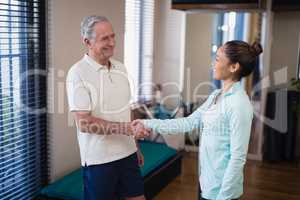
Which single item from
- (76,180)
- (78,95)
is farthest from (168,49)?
(78,95)

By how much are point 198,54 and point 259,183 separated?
1.81 metres

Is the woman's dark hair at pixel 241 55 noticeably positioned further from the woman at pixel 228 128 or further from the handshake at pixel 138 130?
the handshake at pixel 138 130

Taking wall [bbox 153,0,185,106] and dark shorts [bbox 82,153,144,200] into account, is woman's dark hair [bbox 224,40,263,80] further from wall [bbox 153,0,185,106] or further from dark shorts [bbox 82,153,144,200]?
wall [bbox 153,0,185,106]

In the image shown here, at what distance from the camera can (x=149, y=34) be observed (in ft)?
16.4

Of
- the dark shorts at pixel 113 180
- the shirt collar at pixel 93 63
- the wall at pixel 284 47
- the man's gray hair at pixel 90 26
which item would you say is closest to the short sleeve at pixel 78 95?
the shirt collar at pixel 93 63

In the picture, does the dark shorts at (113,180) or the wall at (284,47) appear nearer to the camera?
the dark shorts at (113,180)

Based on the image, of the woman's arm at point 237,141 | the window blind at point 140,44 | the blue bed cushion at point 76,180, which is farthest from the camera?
the window blind at point 140,44

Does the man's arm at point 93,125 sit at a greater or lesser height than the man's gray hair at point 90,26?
lesser

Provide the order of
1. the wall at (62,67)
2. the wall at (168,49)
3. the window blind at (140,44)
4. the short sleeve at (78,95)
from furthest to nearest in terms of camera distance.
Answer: the wall at (168,49)
the window blind at (140,44)
the wall at (62,67)
the short sleeve at (78,95)

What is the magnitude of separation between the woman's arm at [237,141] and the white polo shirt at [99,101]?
72 cm

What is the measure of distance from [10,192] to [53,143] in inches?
20.5

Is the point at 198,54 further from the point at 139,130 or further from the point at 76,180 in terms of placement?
the point at 139,130

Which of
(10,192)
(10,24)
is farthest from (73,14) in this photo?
(10,192)

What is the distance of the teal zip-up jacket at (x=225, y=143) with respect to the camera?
1.77 meters
